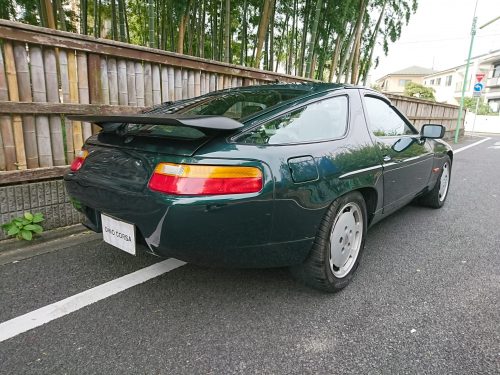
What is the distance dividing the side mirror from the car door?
8 centimetres

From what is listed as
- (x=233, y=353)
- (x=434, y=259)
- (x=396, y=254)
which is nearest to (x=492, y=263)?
(x=434, y=259)

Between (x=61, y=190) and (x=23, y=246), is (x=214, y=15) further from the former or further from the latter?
(x=23, y=246)

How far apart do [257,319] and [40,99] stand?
263cm

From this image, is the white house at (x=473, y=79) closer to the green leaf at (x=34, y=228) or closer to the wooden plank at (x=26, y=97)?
the wooden plank at (x=26, y=97)

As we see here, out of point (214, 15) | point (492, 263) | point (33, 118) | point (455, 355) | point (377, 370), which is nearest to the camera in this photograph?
point (377, 370)

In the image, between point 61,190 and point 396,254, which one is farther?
point 61,190

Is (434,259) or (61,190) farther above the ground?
(61,190)

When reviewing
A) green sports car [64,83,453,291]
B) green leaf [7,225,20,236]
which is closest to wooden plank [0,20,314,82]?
green sports car [64,83,453,291]

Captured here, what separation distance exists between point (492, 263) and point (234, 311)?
223 centimetres

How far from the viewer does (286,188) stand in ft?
5.88

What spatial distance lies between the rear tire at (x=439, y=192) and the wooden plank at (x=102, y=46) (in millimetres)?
2904

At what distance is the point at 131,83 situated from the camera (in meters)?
3.57

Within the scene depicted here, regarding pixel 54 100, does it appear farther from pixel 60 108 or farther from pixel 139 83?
pixel 139 83

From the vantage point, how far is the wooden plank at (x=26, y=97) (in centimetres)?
278
